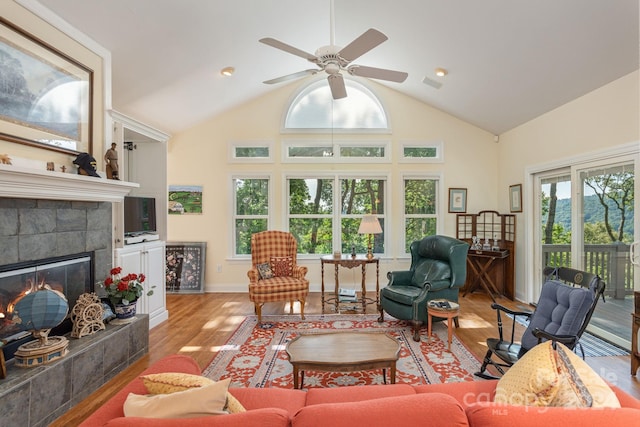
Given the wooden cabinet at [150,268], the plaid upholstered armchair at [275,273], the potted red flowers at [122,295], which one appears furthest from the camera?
the plaid upholstered armchair at [275,273]

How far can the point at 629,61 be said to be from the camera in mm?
2842

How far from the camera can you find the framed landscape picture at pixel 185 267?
5.17 metres

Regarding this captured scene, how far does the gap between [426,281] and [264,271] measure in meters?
2.11

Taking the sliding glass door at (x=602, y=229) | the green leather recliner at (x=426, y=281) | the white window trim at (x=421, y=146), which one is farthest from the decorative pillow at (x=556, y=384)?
the white window trim at (x=421, y=146)

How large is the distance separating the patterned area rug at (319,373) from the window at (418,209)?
2.01 meters

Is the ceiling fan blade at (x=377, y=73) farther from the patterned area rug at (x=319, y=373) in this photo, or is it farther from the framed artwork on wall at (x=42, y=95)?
the patterned area rug at (x=319, y=373)

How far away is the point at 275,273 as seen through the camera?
14.0 feet

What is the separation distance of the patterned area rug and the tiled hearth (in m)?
0.82

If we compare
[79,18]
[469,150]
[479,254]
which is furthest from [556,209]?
[79,18]

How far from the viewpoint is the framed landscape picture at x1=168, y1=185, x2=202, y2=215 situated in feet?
17.4

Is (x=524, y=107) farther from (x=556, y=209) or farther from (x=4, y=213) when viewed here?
(x=4, y=213)

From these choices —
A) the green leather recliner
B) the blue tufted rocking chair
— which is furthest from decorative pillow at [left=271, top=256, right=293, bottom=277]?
the blue tufted rocking chair

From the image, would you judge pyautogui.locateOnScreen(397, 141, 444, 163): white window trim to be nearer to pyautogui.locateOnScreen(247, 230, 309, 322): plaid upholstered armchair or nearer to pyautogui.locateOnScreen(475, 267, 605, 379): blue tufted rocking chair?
pyautogui.locateOnScreen(247, 230, 309, 322): plaid upholstered armchair

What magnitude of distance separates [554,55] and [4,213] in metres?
4.98
